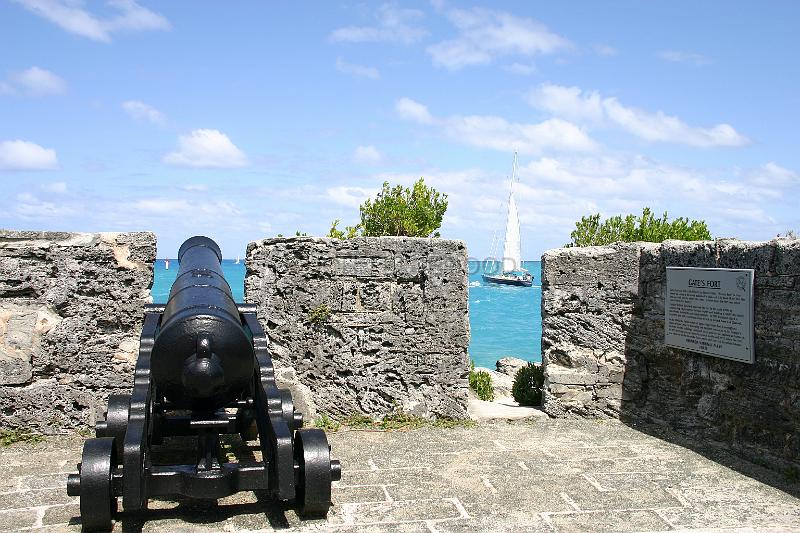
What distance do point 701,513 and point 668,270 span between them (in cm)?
273

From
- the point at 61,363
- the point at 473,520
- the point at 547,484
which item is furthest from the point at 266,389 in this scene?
the point at 61,363

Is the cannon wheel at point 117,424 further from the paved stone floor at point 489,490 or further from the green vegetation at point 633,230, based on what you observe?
the green vegetation at point 633,230

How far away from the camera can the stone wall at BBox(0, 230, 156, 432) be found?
6633mm

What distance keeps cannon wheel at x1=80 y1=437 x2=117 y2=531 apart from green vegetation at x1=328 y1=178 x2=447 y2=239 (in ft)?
51.9

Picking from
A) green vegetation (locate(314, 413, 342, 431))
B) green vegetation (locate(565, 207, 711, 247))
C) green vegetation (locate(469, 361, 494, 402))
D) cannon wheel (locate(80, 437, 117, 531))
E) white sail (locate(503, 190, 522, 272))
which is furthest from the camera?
white sail (locate(503, 190, 522, 272))

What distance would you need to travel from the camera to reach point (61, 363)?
264 inches

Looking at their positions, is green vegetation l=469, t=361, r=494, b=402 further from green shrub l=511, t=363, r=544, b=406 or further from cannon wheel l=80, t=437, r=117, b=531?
cannon wheel l=80, t=437, r=117, b=531

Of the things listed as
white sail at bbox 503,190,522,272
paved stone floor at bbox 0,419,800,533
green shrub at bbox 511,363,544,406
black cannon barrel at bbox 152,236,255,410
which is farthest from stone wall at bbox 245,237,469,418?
white sail at bbox 503,190,522,272

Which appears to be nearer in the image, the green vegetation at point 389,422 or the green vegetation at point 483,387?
the green vegetation at point 389,422

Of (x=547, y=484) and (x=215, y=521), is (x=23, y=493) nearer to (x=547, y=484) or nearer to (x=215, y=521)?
(x=215, y=521)

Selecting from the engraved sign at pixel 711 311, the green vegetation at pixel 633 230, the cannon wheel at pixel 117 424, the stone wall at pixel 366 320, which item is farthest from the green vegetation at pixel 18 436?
the green vegetation at pixel 633 230

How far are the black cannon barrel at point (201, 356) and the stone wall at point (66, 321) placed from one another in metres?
2.19

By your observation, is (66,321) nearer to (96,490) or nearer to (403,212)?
(96,490)

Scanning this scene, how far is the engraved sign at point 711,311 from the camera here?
628cm
